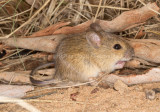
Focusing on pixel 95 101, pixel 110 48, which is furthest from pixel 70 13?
pixel 95 101

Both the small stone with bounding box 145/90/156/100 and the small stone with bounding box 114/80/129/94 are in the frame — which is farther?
the small stone with bounding box 114/80/129/94

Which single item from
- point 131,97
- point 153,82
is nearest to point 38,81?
point 131,97

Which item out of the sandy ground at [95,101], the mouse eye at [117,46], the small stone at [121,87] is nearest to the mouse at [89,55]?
the mouse eye at [117,46]

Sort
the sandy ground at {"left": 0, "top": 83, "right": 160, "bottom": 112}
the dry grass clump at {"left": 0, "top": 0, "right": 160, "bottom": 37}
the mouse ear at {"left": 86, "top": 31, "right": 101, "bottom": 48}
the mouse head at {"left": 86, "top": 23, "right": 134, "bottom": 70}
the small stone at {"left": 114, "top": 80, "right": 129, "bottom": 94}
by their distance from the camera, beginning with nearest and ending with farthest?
the sandy ground at {"left": 0, "top": 83, "right": 160, "bottom": 112} → the small stone at {"left": 114, "top": 80, "right": 129, "bottom": 94} → the mouse ear at {"left": 86, "top": 31, "right": 101, "bottom": 48} → the mouse head at {"left": 86, "top": 23, "right": 134, "bottom": 70} → the dry grass clump at {"left": 0, "top": 0, "right": 160, "bottom": 37}

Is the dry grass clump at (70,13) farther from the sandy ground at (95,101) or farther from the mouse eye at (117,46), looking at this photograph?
the sandy ground at (95,101)

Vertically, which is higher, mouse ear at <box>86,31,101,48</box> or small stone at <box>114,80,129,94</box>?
mouse ear at <box>86,31,101,48</box>

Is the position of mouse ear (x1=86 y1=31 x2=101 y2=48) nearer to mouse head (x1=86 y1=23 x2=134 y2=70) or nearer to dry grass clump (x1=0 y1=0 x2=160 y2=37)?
mouse head (x1=86 y1=23 x2=134 y2=70)

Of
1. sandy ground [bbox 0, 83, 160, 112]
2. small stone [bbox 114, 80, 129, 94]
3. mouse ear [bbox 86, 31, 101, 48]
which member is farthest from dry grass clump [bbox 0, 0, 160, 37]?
sandy ground [bbox 0, 83, 160, 112]
